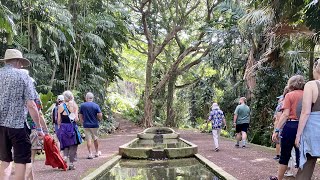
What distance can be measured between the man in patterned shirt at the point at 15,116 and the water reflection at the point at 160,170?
284 centimetres

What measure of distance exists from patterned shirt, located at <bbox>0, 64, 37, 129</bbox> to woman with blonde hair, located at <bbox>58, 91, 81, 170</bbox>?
324 centimetres

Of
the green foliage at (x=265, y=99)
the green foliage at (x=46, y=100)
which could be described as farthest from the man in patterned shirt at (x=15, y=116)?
the green foliage at (x=265, y=99)

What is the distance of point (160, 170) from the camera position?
8297mm

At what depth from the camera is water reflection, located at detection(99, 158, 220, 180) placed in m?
7.34

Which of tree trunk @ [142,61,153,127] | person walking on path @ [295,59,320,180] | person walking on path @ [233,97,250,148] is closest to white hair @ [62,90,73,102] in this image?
person walking on path @ [295,59,320,180]

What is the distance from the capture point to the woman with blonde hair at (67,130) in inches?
302

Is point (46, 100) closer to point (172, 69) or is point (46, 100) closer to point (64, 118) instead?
point (64, 118)

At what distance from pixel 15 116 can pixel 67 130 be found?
337 cm

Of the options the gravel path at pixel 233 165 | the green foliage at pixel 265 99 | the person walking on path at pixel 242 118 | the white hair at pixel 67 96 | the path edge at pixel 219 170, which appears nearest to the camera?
the path edge at pixel 219 170

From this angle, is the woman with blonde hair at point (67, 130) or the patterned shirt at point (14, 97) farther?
the woman with blonde hair at point (67, 130)

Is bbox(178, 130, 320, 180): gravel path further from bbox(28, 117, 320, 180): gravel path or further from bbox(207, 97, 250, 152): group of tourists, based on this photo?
bbox(207, 97, 250, 152): group of tourists

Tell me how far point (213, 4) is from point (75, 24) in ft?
39.1

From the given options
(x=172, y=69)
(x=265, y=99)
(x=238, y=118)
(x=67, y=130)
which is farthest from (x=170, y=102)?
(x=67, y=130)

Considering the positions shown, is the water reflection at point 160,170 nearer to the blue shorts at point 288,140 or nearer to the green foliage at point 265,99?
the blue shorts at point 288,140
